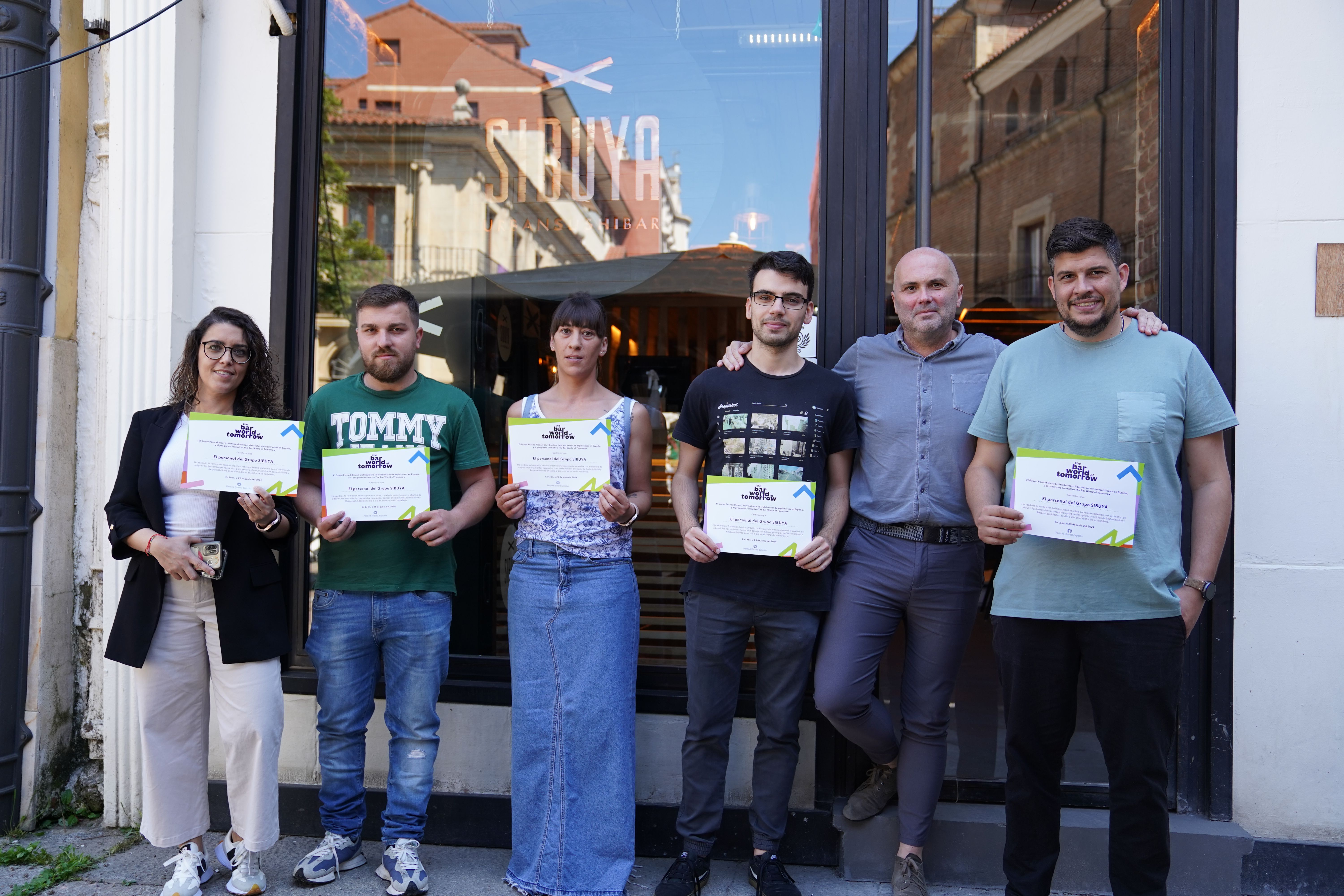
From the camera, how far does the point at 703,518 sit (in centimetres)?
305

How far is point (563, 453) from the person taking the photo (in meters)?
2.93

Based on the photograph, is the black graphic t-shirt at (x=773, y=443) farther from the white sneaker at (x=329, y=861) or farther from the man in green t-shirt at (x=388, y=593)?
the white sneaker at (x=329, y=861)

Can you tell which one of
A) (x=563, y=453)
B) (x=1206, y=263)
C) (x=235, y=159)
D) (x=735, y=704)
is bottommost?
(x=735, y=704)

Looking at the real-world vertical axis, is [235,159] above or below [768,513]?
above

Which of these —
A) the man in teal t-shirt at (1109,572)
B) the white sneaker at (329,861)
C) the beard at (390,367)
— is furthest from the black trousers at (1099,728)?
the white sneaker at (329,861)

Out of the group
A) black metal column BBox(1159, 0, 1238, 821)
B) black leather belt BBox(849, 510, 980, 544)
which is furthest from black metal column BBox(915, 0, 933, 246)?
black leather belt BBox(849, 510, 980, 544)

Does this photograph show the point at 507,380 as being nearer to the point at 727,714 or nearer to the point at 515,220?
the point at 515,220

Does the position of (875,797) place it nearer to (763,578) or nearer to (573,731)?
(763,578)

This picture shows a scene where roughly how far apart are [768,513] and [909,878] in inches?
53.7

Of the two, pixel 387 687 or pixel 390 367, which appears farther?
pixel 387 687

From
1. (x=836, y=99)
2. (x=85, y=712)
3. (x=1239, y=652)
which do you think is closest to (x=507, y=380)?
(x=836, y=99)

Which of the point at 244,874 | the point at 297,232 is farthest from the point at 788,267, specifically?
the point at 244,874

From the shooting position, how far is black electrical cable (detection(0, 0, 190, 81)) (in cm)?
324

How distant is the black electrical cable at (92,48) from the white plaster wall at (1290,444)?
13.3ft
